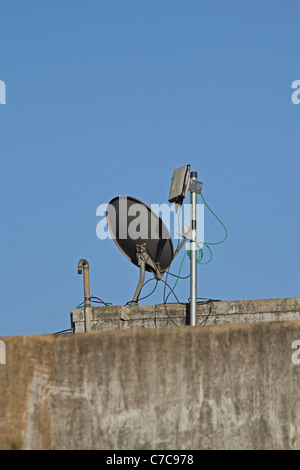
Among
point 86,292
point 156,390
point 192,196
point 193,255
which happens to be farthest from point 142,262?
point 156,390

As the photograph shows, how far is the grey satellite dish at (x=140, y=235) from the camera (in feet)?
40.9

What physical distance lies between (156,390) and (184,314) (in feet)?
→ 14.9

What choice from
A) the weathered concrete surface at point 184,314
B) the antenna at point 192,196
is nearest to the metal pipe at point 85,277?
the weathered concrete surface at point 184,314

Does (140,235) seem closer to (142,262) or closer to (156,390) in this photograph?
(142,262)

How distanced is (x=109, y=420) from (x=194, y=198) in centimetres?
493

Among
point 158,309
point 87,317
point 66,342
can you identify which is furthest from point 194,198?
point 66,342

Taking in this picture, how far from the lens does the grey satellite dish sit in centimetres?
1247

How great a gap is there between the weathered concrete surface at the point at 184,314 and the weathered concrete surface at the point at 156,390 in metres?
4.10

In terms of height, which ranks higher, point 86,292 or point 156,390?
point 86,292

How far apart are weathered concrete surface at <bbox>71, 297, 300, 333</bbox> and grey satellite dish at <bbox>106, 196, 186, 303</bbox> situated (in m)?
0.77

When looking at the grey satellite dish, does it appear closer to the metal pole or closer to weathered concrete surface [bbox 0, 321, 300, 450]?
the metal pole

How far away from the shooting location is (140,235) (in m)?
12.9

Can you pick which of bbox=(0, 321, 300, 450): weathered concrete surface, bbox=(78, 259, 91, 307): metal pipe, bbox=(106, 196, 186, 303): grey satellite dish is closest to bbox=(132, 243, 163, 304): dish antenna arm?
bbox=(106, 196, 186, 303): grey satellite dish

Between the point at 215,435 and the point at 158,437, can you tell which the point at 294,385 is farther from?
the point at 158,437
